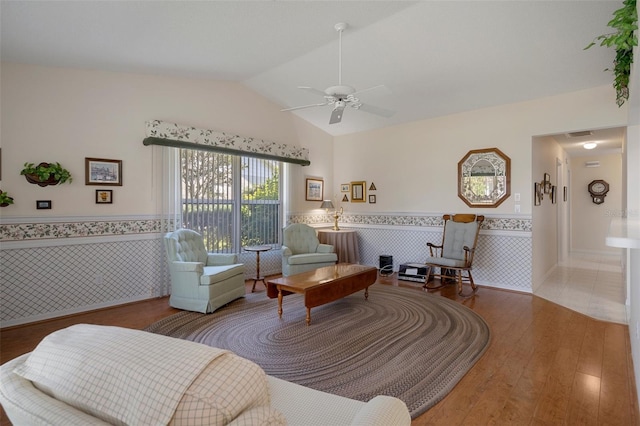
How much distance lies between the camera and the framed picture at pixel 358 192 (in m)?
6.40

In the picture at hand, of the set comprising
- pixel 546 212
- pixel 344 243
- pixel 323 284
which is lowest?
pixel 323 284

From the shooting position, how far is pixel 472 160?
5.04 metres

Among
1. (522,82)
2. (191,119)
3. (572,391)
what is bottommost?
(572,391)

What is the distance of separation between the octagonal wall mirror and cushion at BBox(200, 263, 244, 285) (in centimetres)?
359

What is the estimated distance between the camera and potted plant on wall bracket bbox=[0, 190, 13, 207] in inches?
124

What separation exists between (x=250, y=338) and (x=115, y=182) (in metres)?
2.57

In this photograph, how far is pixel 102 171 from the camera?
3.84 meters

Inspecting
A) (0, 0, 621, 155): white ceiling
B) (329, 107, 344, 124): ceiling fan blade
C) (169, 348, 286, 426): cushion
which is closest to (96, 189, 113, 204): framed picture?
(0, 0, 621, 155): white ceiling

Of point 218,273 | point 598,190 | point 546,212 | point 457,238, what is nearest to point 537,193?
point 546,212

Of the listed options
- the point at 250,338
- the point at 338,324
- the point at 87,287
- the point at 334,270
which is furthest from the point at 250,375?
the point at 87,287

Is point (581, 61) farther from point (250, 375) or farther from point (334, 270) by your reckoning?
point (250, 375)

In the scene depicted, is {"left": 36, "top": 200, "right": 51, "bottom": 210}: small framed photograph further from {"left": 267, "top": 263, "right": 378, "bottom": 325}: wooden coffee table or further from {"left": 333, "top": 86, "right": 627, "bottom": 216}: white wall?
{"left": 333, "top": 86, "right": 627, "bottom": 216}: white wall

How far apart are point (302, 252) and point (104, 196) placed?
2832 millimetres

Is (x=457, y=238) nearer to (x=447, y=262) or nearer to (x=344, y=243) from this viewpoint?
(x=447, y=262)
